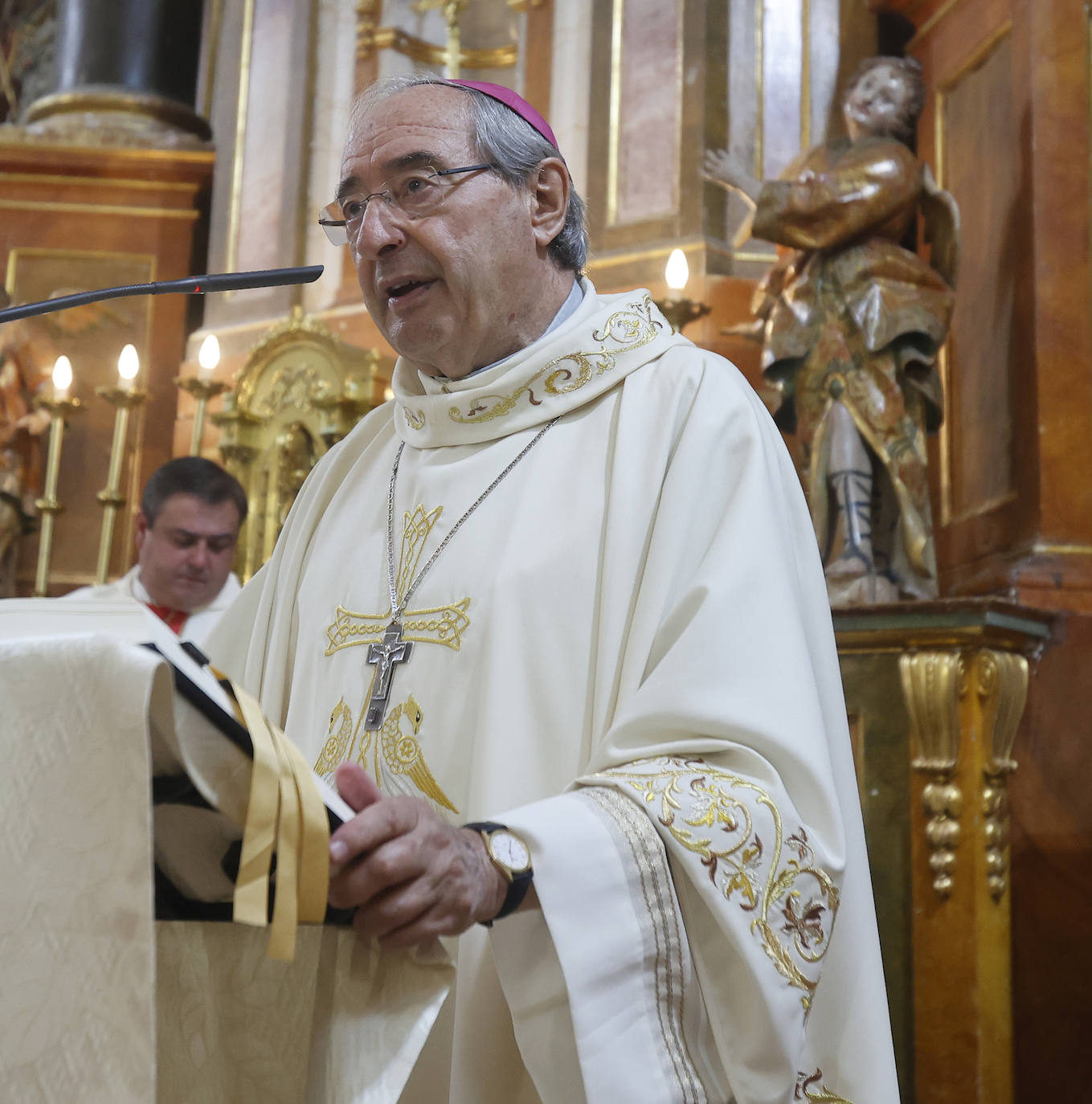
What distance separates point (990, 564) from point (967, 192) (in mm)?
1302

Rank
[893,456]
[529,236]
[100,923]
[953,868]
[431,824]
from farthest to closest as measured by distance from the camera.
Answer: [893,456], [953,868], [529,236], [431,824], [100,923]

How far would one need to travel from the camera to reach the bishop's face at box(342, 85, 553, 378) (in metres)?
2.06

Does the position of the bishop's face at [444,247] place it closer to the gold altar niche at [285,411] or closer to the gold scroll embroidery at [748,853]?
the gold scroll embroidery at [748,853]

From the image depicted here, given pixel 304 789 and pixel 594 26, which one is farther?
pixel 594 26

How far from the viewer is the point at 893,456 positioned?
399 cm

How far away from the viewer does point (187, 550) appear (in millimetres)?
4488

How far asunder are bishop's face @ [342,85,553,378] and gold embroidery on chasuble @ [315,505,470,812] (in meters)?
0.31

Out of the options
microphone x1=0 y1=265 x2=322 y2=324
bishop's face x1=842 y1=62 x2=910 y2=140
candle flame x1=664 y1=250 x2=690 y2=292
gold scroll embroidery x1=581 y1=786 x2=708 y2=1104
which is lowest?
gold scroll embroidery x1=581 y1=786 x2=708 y2=1104

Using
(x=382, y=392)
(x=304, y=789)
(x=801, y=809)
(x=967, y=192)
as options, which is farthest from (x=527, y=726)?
(x=382, y=392)

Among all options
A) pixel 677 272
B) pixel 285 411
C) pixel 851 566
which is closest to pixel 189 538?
pixel 285 411

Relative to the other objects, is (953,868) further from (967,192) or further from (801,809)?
(967,192)

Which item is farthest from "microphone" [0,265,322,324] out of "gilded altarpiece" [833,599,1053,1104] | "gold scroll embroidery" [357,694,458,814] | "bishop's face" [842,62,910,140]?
"bishop's face" [842,62,910,140]

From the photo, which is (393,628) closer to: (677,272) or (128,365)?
(677,272)

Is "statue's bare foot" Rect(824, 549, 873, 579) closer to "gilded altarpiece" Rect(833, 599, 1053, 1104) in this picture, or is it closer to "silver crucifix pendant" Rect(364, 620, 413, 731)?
"gilded altarpiece" Rect(833, 599, 1053, 1104)
